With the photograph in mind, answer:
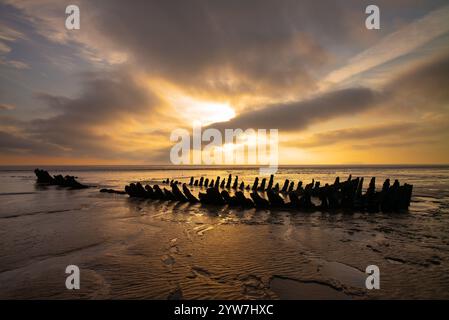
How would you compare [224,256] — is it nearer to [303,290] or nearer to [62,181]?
[303,290]

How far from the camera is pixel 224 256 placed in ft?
20.6

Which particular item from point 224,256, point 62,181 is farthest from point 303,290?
point 62,181

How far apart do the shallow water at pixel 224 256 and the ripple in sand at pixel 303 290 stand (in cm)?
2

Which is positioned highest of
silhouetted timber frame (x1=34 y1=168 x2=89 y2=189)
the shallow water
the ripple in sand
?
silhouetted timber frame (x1=34 y1=168 x2=89 y2=189)

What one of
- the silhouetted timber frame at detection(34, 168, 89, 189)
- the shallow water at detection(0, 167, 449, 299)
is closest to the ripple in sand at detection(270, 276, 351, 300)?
the shallow water at detection(0, 167, 449, 299)

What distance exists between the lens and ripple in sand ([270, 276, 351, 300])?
171 inches

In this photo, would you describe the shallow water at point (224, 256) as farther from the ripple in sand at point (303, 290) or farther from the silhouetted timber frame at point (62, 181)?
the silhouetted timber frame at point (62, 181)

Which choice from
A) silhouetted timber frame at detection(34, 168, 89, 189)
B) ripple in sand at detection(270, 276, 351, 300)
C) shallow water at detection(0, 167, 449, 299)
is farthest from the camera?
silhouetted timber frame at detection(34, 168, 89, 189)

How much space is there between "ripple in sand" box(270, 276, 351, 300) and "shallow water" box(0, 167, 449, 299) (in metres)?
0.02

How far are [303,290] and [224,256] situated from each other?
221 cm

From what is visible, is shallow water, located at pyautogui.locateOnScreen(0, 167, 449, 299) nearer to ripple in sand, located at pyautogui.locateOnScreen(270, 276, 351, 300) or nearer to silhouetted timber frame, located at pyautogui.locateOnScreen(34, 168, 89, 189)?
ripple in sand, located at pyautogui.locateOnScreen(270, 276, 351, 300)

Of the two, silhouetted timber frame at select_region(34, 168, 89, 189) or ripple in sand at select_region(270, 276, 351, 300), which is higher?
silhouetted timber frame at select_region(34, 168, 89, 189)

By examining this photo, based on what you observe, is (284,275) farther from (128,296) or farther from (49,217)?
(49,217)
